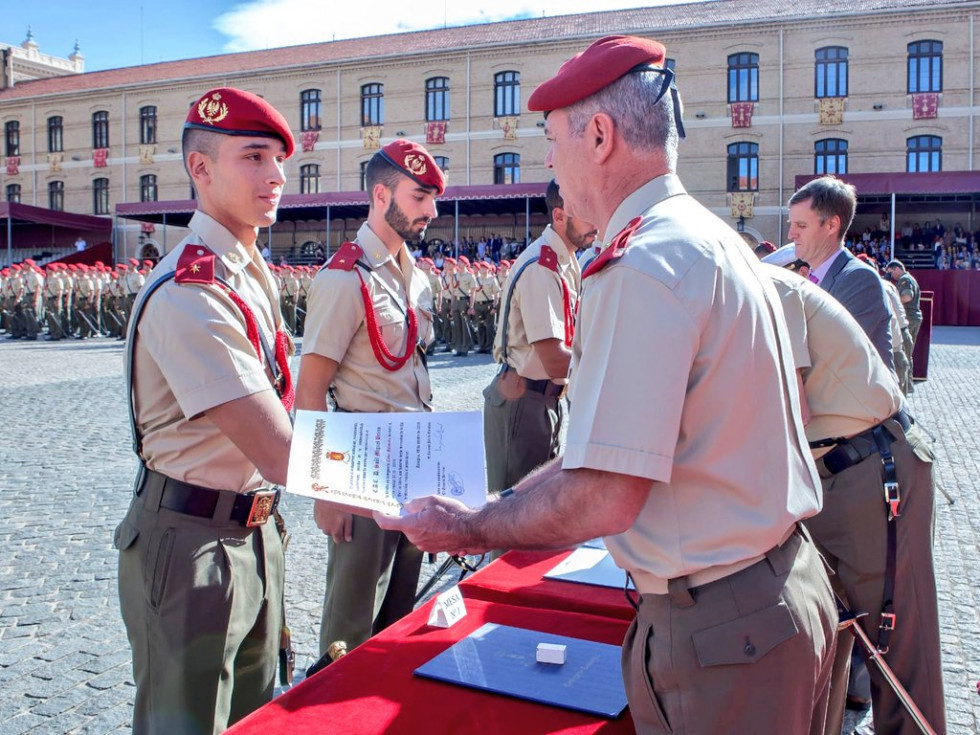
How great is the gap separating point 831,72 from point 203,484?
33.1m

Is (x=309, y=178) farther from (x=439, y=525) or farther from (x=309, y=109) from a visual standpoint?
(x=439, y=525)

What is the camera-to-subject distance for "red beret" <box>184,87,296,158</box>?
7.75 ft

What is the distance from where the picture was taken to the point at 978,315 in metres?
24.9

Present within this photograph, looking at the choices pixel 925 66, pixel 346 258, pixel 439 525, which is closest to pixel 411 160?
pixel 346 258

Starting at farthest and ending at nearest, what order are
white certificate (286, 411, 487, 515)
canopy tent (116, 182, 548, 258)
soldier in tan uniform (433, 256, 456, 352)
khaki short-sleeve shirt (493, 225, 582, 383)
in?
canopy tent (116, 182, 548, 258)
soldier in tan uniform (433, 256, 456, 352)
khaki short-sleeve shirt (493, 225, 582, 383)
white certificate (286, 411, 487, 515)

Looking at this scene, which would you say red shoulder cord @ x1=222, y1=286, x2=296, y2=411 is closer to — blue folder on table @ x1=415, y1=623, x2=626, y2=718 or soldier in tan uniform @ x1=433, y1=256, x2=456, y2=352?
blue folder on table @ x1=415, y1=623, x2=626, y2=718

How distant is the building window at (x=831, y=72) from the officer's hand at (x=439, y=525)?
32768 millimetres

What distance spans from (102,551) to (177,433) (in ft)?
11.4

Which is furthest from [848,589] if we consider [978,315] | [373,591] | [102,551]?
[978,315]

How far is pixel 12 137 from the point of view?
44500mm

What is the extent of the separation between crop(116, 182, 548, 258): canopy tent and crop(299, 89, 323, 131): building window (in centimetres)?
470

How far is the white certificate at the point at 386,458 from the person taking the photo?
5.95 feet

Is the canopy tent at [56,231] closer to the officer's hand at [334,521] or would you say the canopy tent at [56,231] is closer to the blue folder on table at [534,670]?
the officer's hand at [334,521]

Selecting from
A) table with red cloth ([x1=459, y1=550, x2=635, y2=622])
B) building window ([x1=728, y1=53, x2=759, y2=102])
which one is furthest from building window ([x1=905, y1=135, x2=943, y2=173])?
table with red cloth ([x1=459, y1=550, x2=635, y2=622])
